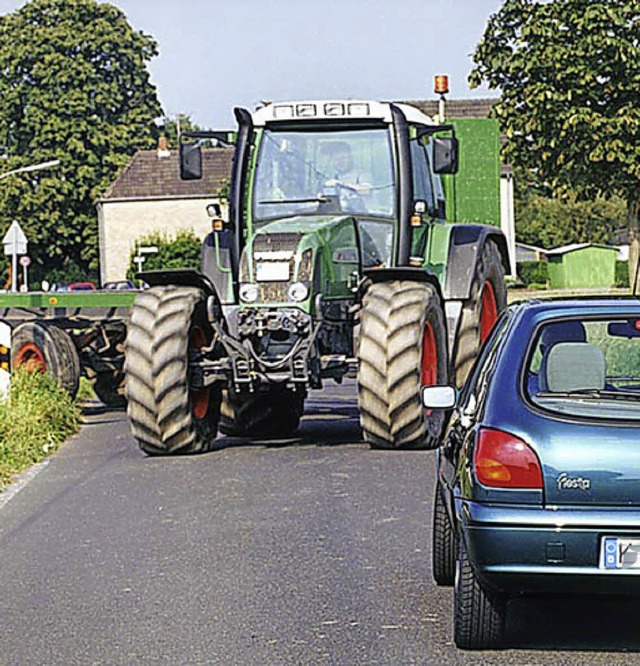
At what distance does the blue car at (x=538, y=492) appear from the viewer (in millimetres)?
6555

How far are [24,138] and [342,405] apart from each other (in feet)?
200

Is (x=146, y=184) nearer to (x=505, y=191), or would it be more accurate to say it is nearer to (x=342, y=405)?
(x=505, y=191)

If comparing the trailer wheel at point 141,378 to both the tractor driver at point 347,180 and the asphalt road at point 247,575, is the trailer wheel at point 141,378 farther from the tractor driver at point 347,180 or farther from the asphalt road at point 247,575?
the tractor driver at point 347,180

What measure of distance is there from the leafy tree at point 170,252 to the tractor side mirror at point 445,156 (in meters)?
55.6

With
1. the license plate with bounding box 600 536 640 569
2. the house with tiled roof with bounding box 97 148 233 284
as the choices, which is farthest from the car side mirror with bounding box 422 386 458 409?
the house with tiled roof with bounding box 97 148 233 284

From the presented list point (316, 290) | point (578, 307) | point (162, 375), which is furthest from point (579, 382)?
point (316, 290)

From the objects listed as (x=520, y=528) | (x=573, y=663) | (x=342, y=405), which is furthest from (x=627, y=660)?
(x=342, y=405)

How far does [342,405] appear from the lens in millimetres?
20125

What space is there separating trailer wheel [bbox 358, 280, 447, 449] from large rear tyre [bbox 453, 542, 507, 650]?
22.1 feet

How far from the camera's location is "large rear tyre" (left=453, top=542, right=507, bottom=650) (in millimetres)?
6969

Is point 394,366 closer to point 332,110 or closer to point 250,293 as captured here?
point 250,293

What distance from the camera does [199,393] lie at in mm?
15117

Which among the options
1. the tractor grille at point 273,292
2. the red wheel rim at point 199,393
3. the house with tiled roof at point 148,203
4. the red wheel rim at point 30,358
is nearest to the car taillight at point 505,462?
the tractor grille at point 273,292

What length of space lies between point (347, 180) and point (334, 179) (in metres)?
0.13
